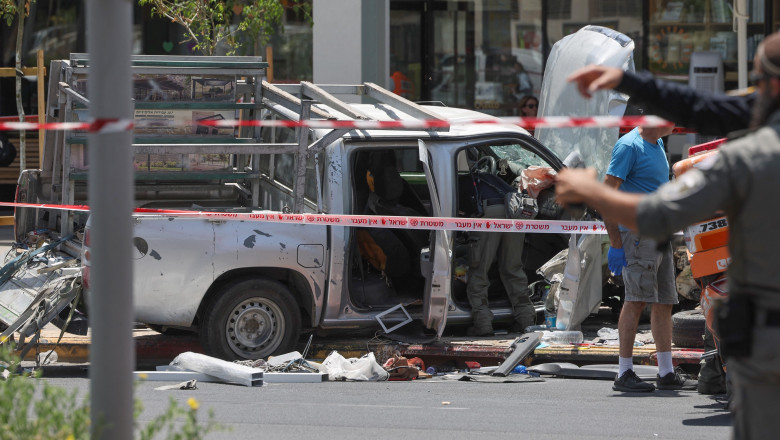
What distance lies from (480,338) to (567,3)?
9258 millimetres

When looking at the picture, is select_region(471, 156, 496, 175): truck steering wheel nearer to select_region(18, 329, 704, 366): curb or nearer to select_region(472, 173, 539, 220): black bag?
select_region(472, 173, 539, 220): black bag

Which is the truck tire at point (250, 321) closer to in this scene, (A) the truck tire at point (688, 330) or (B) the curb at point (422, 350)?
(B) the curb at point (422, 350)

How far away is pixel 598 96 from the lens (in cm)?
980

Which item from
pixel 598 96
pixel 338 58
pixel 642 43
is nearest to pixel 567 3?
pixel 642 43

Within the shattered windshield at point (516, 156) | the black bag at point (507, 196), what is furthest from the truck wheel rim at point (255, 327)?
the shattered windshield at point (516, 156)

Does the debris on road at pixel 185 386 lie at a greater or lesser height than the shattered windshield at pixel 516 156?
lesser

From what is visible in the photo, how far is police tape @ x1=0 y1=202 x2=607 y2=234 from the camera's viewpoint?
810cm

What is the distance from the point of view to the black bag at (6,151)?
16766 millimetres

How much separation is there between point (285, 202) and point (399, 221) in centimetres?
112

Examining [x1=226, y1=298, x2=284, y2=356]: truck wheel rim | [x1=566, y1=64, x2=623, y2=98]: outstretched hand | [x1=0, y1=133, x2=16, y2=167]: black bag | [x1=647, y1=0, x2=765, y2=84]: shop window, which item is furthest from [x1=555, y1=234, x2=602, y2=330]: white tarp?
[x1=0, y1=133, x2=16, y2=167]: black bag

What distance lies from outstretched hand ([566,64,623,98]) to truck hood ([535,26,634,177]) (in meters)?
5.44

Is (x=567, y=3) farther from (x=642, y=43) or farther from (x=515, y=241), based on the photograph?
(x=515, y=241)

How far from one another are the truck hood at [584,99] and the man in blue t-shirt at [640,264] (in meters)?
1.87

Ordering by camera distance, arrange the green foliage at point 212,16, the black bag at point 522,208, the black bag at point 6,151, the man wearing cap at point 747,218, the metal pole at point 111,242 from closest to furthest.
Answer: the man wearing cap at point 747,218 < the metal pole at point 111,242 < the black bag at point 522,208 < the green foliage at point 212,16 < the black bag at point 6,151
